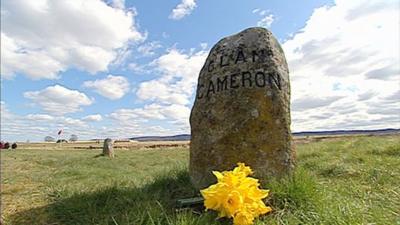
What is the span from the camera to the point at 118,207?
507 centimetres

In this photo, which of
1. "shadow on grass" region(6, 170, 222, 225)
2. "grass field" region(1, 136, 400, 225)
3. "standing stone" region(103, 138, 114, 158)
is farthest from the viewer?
"standing stone" region(103, 138, 114, 158)

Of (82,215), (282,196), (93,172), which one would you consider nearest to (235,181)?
(282,196)

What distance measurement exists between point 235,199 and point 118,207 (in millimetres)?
2018

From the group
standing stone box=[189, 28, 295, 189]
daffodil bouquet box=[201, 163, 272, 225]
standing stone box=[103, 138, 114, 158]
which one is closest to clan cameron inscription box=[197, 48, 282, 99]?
standing stone box=[189, 28, 295, 189]

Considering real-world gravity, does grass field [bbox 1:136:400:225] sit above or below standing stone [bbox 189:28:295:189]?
below

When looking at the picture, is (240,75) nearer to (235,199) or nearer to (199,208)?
(199,208)

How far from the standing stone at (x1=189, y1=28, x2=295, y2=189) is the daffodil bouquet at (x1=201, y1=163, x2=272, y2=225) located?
114 centimetres

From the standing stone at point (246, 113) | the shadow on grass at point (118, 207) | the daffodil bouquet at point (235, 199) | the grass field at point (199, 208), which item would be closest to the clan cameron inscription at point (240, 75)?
the standing stone at point (246, 113)

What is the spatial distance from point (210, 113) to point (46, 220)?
8.95 feet

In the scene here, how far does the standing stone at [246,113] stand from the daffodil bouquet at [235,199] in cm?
114

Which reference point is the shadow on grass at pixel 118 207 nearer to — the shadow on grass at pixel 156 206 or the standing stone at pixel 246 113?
the shadow on grass at pixel 156 206

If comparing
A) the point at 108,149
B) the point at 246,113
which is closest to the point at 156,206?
the point at 246,113

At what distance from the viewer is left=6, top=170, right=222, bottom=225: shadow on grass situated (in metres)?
4.35

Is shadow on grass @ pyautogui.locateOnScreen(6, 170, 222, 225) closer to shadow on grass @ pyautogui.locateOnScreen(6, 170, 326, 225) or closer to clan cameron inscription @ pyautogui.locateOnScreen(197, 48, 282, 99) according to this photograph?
shadow on grass @ pyautogui.locateOnScreen(6, 170, 326, 225)
